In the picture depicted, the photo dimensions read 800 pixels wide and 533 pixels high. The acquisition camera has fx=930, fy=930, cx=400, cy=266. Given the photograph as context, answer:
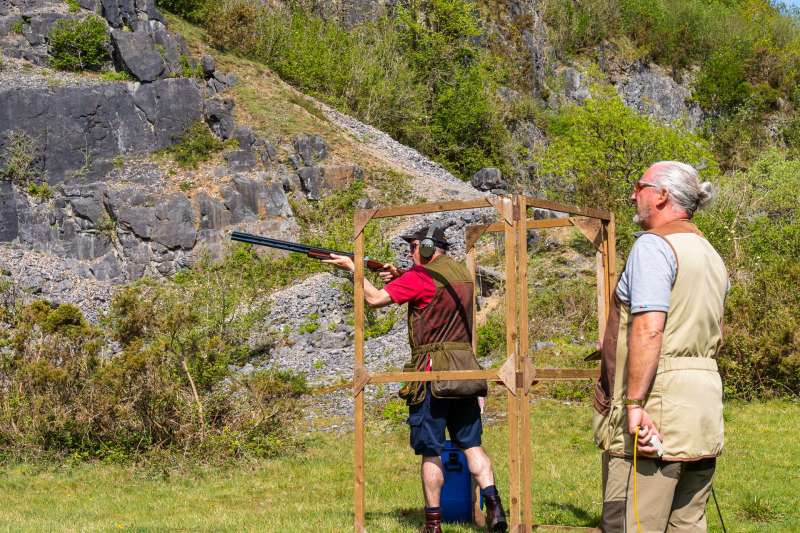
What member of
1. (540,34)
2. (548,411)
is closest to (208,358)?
(548,411)

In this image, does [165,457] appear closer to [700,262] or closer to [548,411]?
[548,411]

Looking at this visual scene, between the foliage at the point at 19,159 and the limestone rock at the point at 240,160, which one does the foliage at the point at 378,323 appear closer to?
the limestone rock at the point at 240,160

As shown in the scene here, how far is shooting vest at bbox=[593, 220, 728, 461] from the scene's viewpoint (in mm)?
4062

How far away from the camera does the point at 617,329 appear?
4320mm

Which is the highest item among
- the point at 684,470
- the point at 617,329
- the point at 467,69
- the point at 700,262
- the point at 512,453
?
the point at 467,69

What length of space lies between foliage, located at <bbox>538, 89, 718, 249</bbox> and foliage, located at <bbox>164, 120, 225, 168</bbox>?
11492 millimetres

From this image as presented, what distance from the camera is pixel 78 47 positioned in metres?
32.8

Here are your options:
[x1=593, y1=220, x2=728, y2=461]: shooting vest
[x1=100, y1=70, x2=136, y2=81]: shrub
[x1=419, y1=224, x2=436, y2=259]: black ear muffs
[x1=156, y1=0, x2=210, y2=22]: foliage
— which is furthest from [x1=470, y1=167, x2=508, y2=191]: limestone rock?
[x1=593, y1=220, x2=728, y2=461]: shooting vest

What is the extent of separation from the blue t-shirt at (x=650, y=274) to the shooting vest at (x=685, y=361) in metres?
0.04

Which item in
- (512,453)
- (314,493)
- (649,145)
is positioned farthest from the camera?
(649,145)

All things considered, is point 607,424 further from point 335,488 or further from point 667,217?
point 335,488

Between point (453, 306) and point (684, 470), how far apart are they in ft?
8.86

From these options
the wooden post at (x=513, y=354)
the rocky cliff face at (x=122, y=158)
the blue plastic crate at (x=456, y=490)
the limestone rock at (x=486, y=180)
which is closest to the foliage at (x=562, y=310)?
the rocky cliff face at (x=122, y=158)

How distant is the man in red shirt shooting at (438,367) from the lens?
6500 millimetres
